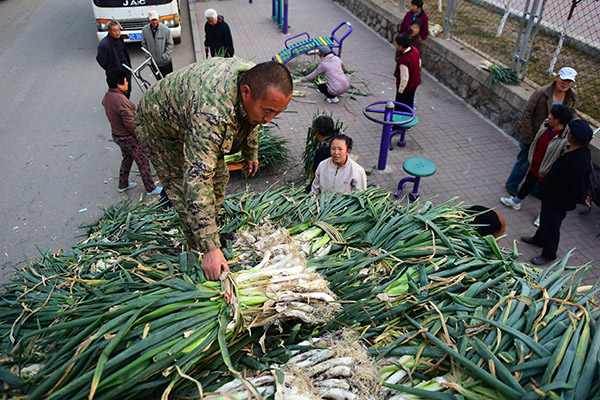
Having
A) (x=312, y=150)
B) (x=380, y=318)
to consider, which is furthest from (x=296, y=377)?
(x=312, y=150)

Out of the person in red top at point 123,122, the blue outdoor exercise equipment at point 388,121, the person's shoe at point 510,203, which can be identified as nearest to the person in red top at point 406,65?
the blue outdoor exercise equipment at point 388,121

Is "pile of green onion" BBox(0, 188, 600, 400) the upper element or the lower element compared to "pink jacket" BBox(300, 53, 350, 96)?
upper

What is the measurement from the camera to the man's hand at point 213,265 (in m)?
2.18

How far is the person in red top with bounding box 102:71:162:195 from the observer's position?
5.03m

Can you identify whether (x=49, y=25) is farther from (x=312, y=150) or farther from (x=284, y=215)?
(x=284, y=215)

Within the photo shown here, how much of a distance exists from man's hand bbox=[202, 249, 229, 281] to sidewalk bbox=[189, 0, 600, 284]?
3432 millimetres

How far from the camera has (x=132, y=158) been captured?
17.9 feet

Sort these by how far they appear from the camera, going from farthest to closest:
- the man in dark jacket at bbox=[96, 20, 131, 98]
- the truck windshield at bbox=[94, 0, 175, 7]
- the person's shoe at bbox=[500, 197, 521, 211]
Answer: the truck windshield at bbox=[94, 0, 175, 7]
the man in dark jacket at bbox=[96, 20, 131, 98]
the person's shoe at bbox=[500, 197, 521, 211]

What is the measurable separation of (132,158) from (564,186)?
5031 mm

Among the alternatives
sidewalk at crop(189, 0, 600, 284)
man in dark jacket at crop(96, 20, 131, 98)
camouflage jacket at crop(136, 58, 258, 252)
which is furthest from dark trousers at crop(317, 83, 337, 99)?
camouflage jacket at crop(136, 58, 258, 252)

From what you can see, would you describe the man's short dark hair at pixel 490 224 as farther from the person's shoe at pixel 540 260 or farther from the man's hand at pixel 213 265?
the man's hand at pixel 213 265

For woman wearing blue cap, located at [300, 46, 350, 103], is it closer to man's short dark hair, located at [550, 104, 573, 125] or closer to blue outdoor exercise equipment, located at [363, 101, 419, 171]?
blue outdoor exercise equipment, located at [363, 101, 419, 171]

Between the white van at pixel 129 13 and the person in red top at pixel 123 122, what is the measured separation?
5289 mm

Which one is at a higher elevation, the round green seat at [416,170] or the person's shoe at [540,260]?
the round green seat at [416,170]
